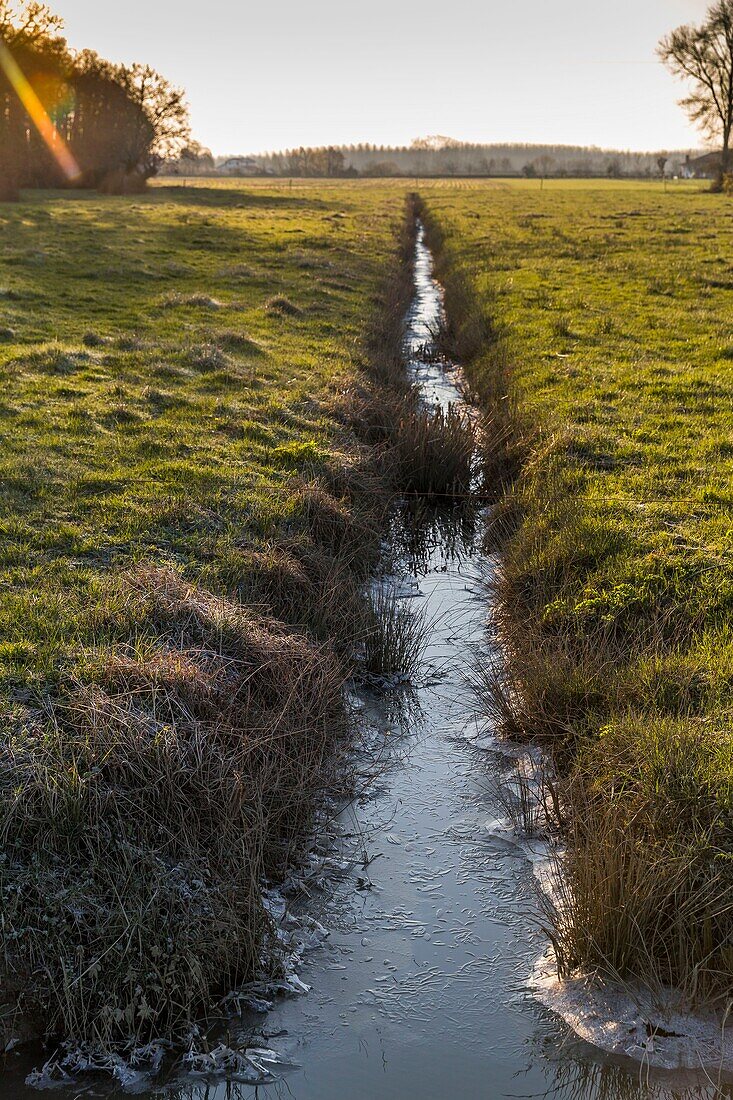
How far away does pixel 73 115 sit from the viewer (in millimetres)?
58469

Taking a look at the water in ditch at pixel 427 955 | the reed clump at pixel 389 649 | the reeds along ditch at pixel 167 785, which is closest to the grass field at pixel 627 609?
the water in ditch at pixel 427 955

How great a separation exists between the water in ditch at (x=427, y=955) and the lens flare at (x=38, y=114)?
5253 cm

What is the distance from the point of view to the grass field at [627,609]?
14.4 ft

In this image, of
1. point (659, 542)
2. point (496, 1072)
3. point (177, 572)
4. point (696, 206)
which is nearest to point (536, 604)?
point (659, 542)

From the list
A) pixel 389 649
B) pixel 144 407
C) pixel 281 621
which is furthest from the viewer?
pixel 144 407

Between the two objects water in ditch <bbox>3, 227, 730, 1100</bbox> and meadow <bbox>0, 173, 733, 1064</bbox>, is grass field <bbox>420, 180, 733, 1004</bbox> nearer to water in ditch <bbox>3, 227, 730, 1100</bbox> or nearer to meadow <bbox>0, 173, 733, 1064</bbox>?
meadow <bbox>0, 173, 733, 1064</bbox>

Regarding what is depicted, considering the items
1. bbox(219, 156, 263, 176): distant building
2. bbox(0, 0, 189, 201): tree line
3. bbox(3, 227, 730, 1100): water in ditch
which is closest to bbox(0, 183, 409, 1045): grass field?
bbox(3, 227, 730, 1100): water in ditch

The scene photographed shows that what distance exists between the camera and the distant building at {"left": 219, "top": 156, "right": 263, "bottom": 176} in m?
139

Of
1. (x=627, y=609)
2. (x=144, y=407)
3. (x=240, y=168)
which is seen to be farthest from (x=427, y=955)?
(x=240, y=168)

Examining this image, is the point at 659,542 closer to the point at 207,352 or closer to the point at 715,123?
the point at 207,352

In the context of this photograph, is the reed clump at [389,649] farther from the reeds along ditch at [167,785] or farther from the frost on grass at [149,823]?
the frost on grass at [149,823]

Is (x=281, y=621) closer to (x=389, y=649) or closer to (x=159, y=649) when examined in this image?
(x=389, y=649)

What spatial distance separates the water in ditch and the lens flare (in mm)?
52532

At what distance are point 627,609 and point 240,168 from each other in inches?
6179
